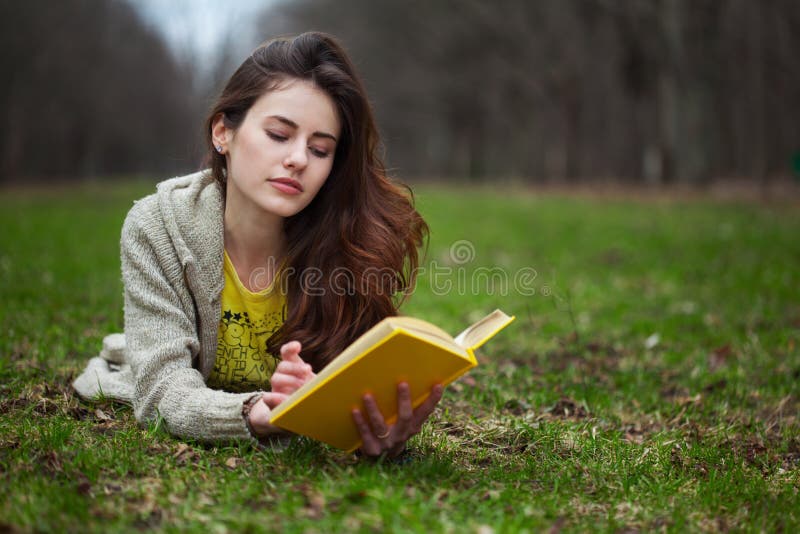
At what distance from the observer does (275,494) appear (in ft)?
7.48

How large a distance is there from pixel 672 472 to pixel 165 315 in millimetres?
1896

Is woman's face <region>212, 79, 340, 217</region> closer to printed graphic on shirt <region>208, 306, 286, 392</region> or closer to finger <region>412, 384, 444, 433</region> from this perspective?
printed graphic on shirt <region>208, 306, 286, 392</region>

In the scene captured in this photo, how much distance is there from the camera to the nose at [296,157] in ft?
8.88

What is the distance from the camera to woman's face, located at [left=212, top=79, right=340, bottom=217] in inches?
108

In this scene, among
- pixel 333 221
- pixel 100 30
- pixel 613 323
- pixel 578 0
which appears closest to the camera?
pixel 333 221

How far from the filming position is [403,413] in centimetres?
235

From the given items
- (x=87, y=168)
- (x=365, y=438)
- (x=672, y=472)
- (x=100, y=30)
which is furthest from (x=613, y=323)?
(x=87, y=168)

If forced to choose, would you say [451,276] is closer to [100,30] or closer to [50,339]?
[50,339]

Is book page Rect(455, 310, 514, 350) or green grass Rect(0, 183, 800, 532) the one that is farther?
book page Rect(455, 310, 514, 350)

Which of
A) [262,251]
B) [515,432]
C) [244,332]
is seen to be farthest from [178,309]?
[515,432]

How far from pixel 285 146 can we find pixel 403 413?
1036 millimetres

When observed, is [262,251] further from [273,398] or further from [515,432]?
[515,432]

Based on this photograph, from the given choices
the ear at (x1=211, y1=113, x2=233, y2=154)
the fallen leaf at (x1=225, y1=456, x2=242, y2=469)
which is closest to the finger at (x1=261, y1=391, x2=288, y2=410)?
the fallen leaf at (x1=225, y1=456, x2=242, y2=469)

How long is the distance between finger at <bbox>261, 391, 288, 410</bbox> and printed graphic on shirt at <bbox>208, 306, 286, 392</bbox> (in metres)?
0.61
